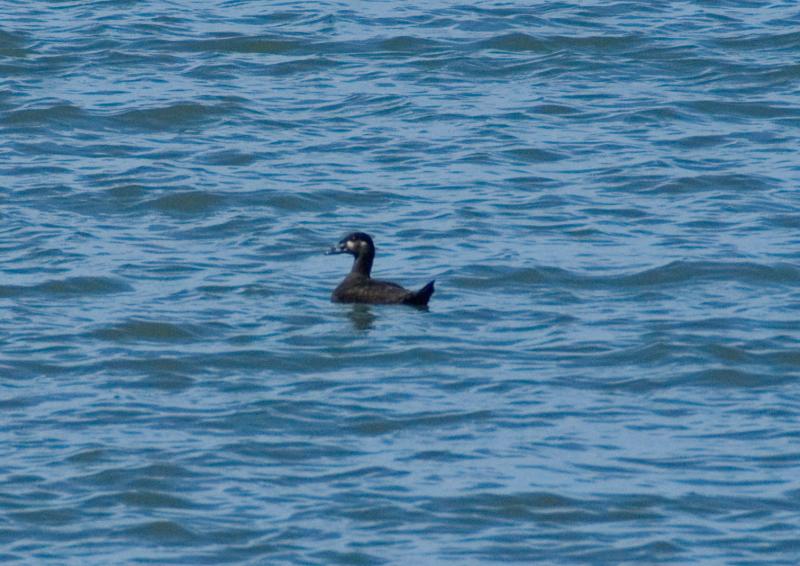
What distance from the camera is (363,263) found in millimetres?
14609

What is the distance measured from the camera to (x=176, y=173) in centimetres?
1764

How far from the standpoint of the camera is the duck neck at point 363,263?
1459 centimetres

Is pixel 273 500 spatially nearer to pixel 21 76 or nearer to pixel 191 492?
pixel 191 492

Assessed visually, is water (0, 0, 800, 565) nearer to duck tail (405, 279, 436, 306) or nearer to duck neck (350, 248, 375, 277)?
duck tail (405, 279, 436, 306)

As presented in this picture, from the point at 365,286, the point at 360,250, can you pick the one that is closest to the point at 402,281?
the point at 360,250

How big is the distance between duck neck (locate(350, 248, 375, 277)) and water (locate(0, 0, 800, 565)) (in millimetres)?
405

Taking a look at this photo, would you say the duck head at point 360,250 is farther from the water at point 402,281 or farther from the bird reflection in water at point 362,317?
the bird reflection in water at point 362,317

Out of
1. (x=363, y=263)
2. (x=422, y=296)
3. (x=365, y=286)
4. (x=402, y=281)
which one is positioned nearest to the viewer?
(x=422, y=296)

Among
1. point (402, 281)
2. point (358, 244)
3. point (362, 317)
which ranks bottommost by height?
point (402, 281)

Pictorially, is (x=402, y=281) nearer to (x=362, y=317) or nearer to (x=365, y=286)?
(x=365, y=286)

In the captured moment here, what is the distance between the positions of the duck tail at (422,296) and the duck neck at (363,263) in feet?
2.30

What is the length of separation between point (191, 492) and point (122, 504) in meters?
0.37

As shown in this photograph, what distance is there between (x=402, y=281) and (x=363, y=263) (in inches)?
19.9

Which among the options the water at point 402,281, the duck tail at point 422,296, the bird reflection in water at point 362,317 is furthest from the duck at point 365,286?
the water at point 402,281
